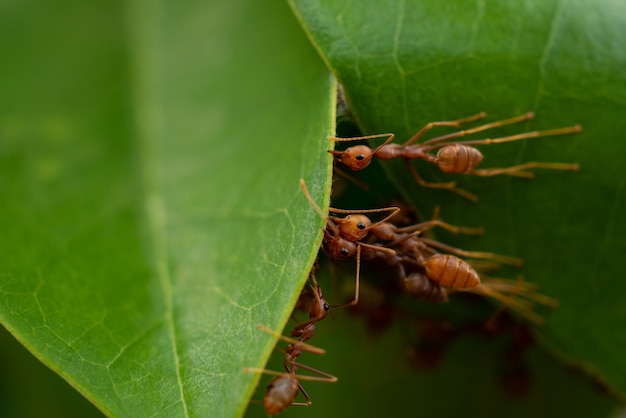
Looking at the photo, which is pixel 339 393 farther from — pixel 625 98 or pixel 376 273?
pixel 625 98

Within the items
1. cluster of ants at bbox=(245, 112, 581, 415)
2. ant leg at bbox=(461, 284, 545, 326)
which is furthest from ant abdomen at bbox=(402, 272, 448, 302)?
ant leg at bbox=(461, 284, 545, 326)

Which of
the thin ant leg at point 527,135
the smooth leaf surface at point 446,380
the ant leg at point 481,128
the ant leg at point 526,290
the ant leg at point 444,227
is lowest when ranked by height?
the smooth leaf surface at point 446,380

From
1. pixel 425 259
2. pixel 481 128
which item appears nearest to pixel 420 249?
pixel 425 259

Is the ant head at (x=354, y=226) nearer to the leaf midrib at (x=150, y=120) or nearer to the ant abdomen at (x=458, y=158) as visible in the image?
the ant abdomen at (x=458, y=158)

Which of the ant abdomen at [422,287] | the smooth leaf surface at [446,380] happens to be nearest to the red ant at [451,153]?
the ant abdomen at [422,287]

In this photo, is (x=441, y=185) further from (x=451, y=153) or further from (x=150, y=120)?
(x=150, y=120)

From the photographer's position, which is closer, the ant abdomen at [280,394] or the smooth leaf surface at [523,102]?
A: the smooth leaf surface at [523,102]

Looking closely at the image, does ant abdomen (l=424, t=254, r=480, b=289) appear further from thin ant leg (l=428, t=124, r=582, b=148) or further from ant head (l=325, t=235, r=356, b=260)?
thin ant leg (l=428, t=124, r=582, b=148)
